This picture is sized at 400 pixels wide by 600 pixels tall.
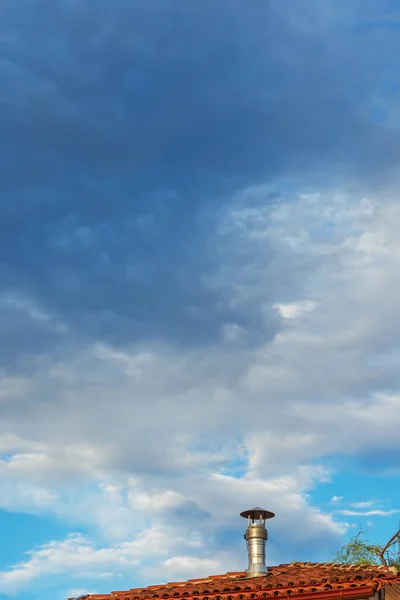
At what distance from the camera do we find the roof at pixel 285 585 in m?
16.7

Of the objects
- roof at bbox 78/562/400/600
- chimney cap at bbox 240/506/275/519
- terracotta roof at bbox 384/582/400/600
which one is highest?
chimney cap at bbox 240/506/275/519

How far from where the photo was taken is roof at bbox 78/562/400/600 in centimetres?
1667

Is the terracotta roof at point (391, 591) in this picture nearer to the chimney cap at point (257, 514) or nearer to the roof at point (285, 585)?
the roof at point (285, 585)

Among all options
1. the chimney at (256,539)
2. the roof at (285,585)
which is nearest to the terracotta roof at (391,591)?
the roof at (285,585)

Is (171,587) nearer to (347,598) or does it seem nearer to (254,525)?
(254,525)

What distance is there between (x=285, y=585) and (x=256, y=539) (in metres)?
3.64

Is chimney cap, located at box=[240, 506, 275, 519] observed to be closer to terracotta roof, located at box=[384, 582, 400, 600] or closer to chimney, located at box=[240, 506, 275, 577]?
chimney, located at box=[240, 506, 275, 577]

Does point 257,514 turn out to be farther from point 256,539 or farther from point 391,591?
point 391,591

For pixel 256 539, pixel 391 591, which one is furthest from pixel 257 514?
pixel 391 591

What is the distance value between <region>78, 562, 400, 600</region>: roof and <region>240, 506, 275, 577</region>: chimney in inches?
9.5

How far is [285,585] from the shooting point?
17.3 meters

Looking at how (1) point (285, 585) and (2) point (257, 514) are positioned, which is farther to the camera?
(2) point (257, 514)

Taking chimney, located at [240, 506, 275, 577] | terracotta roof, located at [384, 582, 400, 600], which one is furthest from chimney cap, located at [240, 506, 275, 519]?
terracotta roof, located at [384, 582, 400, 600]

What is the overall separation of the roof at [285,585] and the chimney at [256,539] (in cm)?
24
